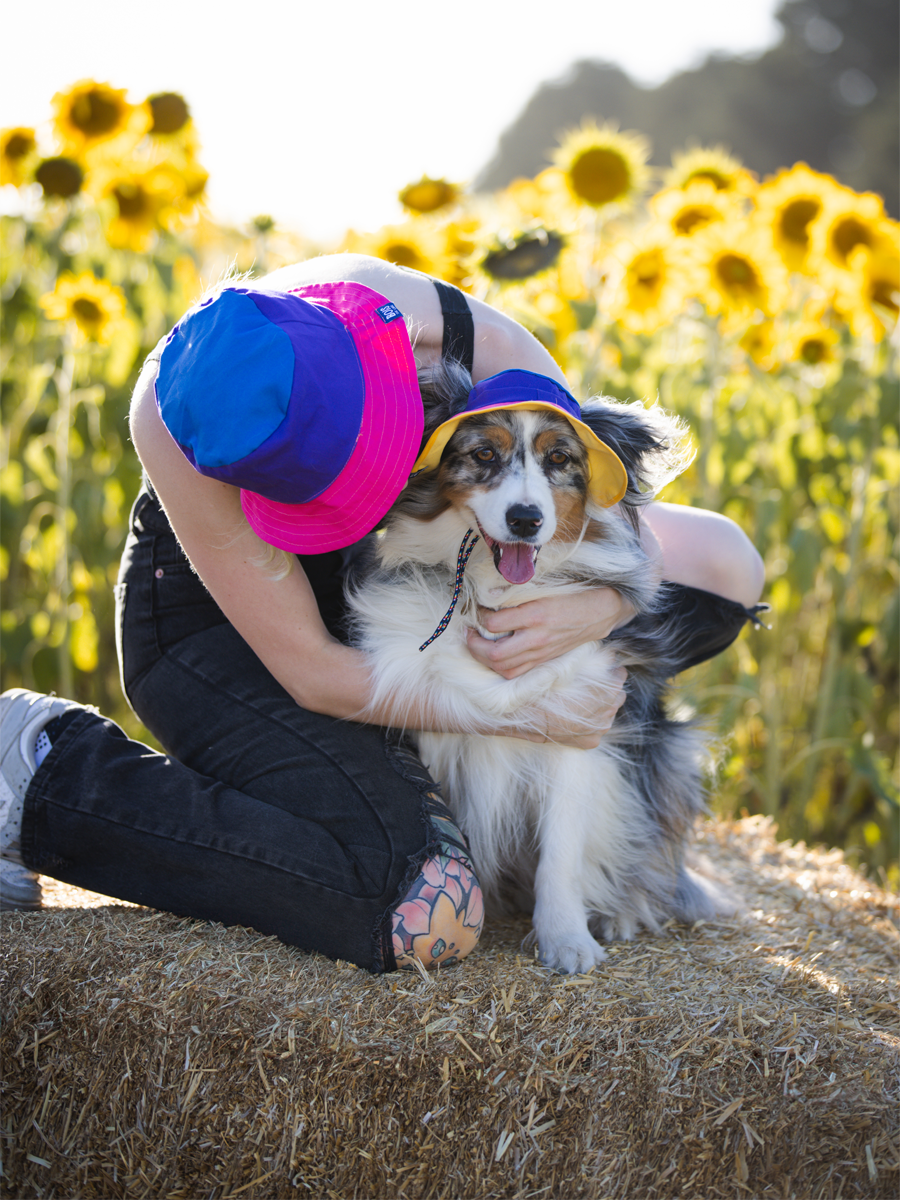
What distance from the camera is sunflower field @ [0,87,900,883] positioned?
10.9 feet

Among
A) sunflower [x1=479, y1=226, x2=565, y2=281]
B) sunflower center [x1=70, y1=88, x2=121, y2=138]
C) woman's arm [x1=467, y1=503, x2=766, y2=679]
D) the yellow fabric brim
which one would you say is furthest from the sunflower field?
the yellow fabric brim

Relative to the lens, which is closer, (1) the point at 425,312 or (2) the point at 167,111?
(1) the point at 425,312

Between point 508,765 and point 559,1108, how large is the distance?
0.75 m

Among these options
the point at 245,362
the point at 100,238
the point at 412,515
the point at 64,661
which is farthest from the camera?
the point at 100,238

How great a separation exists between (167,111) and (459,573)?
115 inches

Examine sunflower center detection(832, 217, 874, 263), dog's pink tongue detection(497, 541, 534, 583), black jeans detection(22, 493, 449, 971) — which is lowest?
black jeans detection(22, 493, 449, 971)

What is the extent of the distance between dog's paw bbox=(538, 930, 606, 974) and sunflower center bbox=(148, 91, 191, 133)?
11.4ft

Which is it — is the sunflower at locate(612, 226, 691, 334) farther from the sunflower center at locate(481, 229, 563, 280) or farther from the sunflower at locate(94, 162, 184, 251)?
the sunflower at locate(94, 162, 184, 251)

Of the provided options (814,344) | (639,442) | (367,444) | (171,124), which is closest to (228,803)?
(367,444)

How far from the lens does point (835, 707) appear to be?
11.4 ft

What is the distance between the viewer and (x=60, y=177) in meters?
3.64

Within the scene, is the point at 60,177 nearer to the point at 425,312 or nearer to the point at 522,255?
the point at 522,255

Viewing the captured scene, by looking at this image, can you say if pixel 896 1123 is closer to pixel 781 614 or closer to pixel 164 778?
pixel 164 778

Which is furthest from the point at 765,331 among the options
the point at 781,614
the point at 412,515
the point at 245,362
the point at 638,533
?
the point at 245,362
